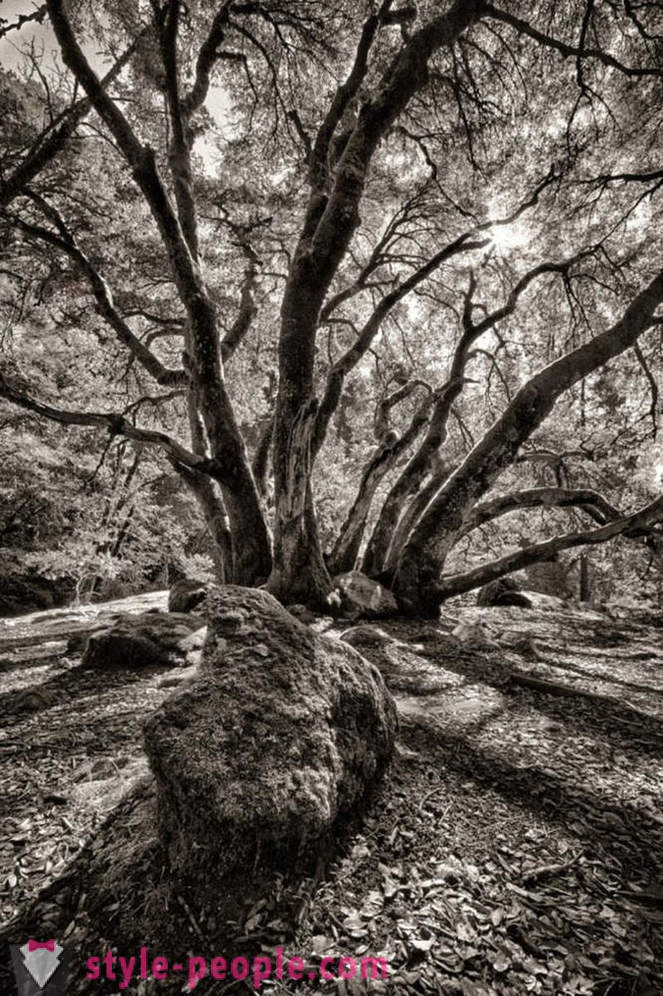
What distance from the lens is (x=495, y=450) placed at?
6133mm

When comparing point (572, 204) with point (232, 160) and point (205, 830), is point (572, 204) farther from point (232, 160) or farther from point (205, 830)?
point (205, 830)

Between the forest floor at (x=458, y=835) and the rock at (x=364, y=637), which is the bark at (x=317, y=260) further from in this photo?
the forest floor at (x=458, y=835)

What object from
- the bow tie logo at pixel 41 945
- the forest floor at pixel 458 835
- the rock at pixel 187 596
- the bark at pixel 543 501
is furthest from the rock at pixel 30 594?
the bow tie logo at pixel 41 945

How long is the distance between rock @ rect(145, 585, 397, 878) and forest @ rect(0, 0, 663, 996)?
0.01m

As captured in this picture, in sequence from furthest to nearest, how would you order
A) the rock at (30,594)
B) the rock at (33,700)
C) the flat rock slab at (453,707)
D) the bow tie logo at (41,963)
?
the rock at (30,594), the rock at (33,700), the flat rock slab at (453,707), the bow tie logo at (41,963)

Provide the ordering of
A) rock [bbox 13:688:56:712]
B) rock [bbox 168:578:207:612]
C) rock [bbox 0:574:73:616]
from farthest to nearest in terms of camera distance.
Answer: rock [bbox 0:574:73:616], rock [bbox 168:578:207:612], rock [bbox 13:688:56:712]

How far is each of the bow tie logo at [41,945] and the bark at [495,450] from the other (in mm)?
5475

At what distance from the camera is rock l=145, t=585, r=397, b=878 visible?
4.66ft

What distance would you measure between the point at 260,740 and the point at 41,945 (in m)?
0.76

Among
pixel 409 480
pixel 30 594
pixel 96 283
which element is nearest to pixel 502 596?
pixel 409 480

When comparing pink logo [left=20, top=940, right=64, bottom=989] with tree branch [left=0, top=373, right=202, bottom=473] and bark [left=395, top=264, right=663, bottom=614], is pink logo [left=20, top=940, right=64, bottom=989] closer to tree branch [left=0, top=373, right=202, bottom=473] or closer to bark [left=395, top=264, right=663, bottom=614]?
tree branch [left=0, top=373, right=202, bottom=473]

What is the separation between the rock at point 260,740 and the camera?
142 cm

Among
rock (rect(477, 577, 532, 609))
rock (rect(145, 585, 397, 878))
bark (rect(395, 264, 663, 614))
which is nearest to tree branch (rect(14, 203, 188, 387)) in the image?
bark (rect(395, 264, 663, 614))

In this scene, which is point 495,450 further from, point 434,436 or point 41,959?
point 41,959
